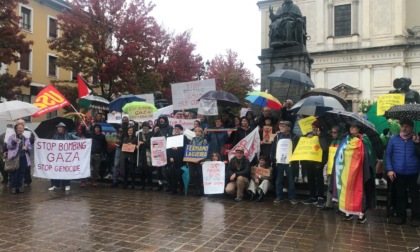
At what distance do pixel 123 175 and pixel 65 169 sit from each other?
1535 millimetres

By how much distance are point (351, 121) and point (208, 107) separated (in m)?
5.26

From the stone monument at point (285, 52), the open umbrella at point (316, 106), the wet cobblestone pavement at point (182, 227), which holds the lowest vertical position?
the wet cobblestone pavement at point (182, 227)

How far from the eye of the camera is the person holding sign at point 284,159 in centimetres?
869

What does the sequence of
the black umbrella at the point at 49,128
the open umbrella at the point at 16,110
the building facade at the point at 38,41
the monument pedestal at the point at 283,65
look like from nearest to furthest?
the open umbrella at the point at 16,110 → the black umbrella at the point at 49,128 → the monument pedestal at the point at 283,65 → the building facade at the point at 38,41

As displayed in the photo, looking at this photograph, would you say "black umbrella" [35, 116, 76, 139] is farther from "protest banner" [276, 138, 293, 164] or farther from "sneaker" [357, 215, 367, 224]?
"sneaker" [357, 215, 367, 224]

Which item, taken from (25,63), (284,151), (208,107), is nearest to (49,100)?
(208,107)

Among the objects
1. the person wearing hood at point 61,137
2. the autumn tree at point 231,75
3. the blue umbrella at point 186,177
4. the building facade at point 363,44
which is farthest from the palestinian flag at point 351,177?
the building facade at point 363,44

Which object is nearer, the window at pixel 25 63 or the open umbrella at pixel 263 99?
the open umbrella at pixel 263 99

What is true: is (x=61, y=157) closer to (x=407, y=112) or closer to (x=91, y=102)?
(x=91, y=102)

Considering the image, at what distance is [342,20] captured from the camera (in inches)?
1932

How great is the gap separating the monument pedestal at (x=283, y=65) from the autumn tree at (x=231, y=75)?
22.4 m

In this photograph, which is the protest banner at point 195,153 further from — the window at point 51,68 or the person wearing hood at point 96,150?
the window at point 51,68

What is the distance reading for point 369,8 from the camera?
154 ft

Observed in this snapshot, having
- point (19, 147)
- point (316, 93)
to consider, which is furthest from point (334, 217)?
point (19, 147)
